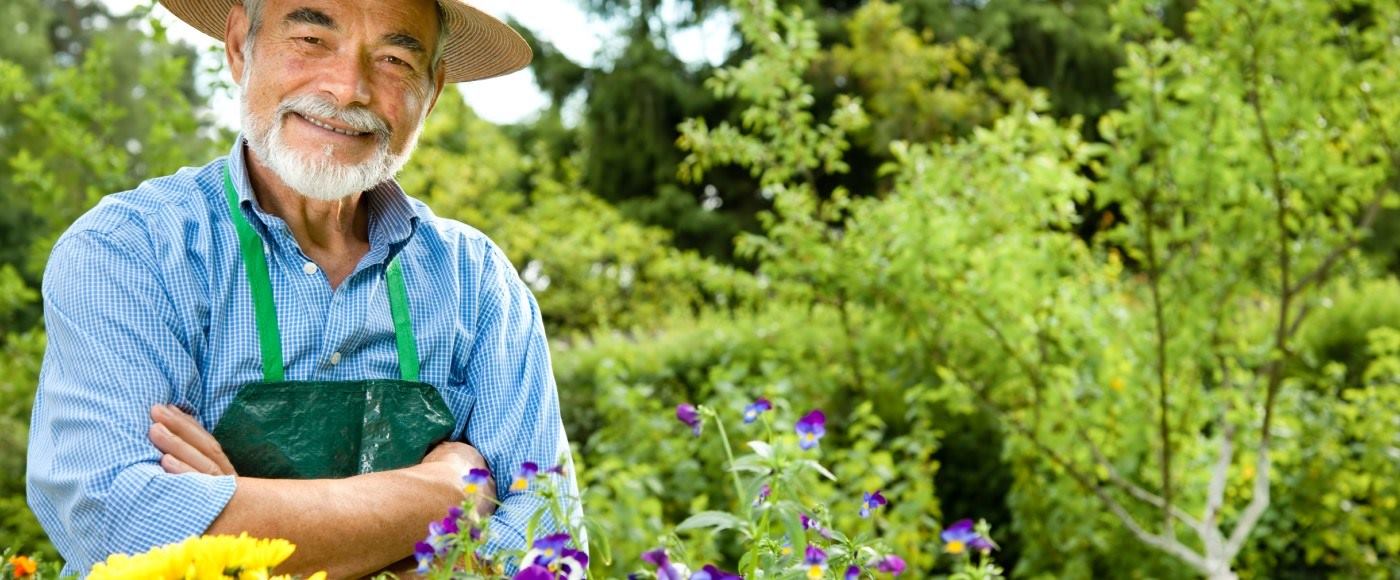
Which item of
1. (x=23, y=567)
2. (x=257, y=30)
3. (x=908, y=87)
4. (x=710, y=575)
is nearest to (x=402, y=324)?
(x=257, y=30)

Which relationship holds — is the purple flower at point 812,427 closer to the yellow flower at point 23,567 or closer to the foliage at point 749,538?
the foliage at point 749,538

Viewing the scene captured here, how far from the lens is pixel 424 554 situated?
1.48 m

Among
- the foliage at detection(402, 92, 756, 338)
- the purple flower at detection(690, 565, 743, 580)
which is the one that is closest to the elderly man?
the purple flower at detection(690, 565, 743, 580)

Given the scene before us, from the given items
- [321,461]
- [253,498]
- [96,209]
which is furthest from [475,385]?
[96,209]

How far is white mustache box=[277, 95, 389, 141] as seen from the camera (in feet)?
6.80

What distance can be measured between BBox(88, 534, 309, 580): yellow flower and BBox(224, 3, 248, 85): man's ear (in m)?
1.16

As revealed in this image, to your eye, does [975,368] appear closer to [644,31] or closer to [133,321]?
[133,321]

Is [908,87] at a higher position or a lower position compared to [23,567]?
lower

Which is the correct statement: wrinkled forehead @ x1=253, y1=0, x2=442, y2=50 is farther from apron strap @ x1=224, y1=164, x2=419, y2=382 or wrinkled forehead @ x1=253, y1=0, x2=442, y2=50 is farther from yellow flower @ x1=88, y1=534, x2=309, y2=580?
yellow flower @ x1=88, y1=534, x2=309, y2=580

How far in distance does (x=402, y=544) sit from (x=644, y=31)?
564 inches

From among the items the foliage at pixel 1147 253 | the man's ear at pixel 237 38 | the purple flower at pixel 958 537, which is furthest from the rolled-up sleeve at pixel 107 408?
the foliage at pixel 1147 253

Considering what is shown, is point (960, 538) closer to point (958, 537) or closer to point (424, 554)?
point (958, 537)

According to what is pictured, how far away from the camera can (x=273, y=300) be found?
2.01m

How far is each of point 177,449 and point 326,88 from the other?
59 centimetres
